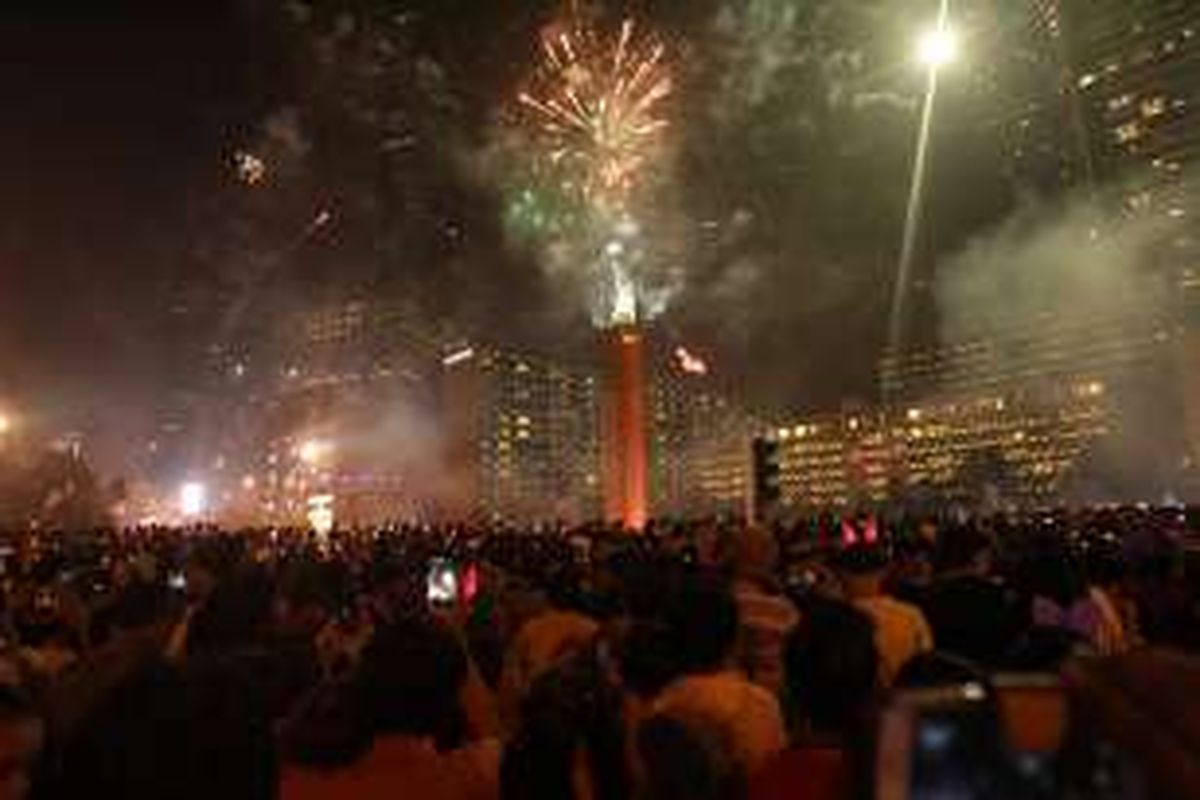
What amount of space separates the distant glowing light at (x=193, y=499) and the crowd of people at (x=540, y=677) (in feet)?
406

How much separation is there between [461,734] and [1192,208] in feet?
359

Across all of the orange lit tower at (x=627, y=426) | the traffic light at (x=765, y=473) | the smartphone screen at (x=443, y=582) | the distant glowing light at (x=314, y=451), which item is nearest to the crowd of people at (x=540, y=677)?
the smartphone screen at (x=443, y=582)

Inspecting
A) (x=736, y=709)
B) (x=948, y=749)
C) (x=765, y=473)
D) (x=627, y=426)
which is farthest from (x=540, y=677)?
(x=627, y=426)

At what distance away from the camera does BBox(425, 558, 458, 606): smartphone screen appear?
15281mm

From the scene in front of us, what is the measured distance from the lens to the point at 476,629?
30.2 ft

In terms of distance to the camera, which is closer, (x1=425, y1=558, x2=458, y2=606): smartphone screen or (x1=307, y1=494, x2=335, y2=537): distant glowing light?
(x1=425, y1=558, x2=458, y2=606): smartphone screen

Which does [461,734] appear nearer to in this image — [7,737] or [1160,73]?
[7,737]

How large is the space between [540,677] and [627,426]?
178 ft

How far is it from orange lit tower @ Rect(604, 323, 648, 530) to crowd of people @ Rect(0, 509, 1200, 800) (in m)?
48.0

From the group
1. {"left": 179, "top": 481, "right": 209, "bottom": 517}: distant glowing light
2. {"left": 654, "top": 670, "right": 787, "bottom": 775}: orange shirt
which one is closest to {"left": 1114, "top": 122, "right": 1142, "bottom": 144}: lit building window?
{"left": 179, "top": 481, "right": 209, "bottom": 517}: distant glowing light

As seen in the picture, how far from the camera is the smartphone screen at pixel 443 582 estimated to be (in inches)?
602

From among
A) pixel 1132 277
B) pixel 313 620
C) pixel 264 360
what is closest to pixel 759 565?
pixel 313 620

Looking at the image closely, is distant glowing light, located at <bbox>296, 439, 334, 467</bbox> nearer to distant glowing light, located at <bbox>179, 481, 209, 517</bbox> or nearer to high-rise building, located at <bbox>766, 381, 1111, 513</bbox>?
distant glowing light, located at <bbox>179, 481, 209, 517</bbox>

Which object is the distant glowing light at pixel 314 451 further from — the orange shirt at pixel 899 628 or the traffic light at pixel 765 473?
the orange shirt at pixel 899 628
